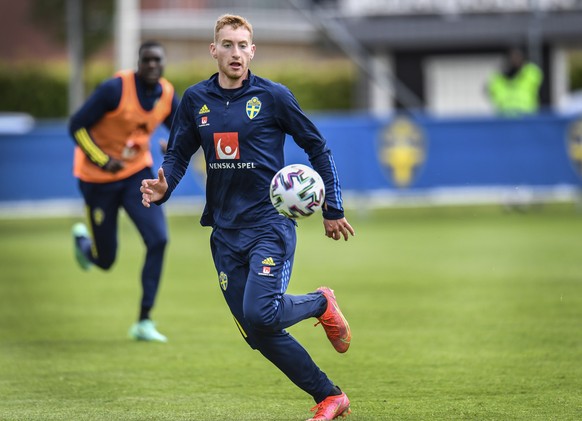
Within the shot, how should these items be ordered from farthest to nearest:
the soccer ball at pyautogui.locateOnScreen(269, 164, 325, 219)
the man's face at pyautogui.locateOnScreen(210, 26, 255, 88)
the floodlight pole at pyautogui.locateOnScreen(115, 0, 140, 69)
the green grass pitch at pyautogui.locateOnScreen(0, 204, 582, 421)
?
the floodlight pole at pyautogui.locateOnScreen(115, 0, 140, 69), the green grass pitch at pyautogui.locateOnScreen(0, 204, 582, 421), the man's face at pyautogui.locateOnScreen(210, 26, 255, 88), the soccer ball at pyautogui.locateOnScreen(269, 164, 325, 219)

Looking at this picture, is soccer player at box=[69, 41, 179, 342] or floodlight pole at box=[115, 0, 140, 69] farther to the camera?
floodlight pole at box=[115, 0, 140, 69]

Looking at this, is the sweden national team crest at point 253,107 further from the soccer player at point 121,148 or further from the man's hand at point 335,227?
the soccer player at point 121,148

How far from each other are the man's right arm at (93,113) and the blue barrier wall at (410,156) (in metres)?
10.1

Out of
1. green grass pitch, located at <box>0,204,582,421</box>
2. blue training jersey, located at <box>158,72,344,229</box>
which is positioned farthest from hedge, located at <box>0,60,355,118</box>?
blue training jersey, located at <box>158,72,344,229</box>

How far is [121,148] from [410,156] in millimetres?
10985

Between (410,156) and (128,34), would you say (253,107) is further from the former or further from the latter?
(128,34)

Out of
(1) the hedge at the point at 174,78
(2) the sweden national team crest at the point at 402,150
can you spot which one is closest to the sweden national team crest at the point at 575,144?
(2) the sweden national team crest at the point at 402,150

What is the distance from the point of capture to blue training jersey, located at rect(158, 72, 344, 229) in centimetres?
689

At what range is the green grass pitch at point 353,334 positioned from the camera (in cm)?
733

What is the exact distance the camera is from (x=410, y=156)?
2114 cm

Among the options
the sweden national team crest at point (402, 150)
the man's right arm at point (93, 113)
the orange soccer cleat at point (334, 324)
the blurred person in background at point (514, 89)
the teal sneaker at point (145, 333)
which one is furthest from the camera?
the blurred person in background at point (514, 89)

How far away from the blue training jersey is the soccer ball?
1.05 ft

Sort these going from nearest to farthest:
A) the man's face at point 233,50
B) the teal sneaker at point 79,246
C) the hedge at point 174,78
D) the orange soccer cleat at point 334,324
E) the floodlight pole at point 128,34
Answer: the man's face at point 233,50
the orange soccer cleat at point 334,324
the teal sneaker at point 79,246
the floodlight pole at point 128,34
the hedge at point 174,78

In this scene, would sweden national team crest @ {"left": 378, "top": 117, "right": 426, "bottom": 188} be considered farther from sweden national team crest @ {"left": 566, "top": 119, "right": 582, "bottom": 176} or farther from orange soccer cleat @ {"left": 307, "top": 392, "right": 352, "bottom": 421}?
orange soccer cleat @ {"left": 307, "top": 392, "right": 352, "bottom": 421}
